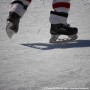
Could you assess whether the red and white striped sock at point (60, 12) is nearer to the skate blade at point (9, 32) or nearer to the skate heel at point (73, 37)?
the skate heel at point (73, 37)

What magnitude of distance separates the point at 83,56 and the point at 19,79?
626 millimetres

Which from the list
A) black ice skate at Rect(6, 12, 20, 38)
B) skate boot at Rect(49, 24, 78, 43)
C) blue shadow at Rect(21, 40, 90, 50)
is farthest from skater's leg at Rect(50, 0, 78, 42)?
black ice skate at Rect(6, 12, 20, 38)

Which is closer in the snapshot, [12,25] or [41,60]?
[41,60]

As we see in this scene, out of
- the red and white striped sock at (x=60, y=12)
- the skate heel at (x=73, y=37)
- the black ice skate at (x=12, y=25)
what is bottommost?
the skate heel at (x=73, y=37)

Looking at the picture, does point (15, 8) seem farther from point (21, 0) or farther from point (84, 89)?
point (84, 89)

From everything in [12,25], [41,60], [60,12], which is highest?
[60,12]

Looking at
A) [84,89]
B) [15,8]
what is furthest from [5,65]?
[15,8]

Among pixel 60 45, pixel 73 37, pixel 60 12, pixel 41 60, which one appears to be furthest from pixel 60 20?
pixel 41 60

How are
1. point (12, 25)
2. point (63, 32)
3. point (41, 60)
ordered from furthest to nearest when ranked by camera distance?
point (63, 32) → point (12, 25) → point (41, 60)

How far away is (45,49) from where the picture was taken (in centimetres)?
309

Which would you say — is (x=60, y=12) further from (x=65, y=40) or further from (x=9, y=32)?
(x=9, y=32)

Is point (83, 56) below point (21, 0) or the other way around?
below

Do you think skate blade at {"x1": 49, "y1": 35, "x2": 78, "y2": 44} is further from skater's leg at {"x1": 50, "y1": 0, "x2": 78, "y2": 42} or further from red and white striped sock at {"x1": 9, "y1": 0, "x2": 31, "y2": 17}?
red and white striped sock at {"x1": 9, "y1": 0, "x2": 31, "y2": 17}

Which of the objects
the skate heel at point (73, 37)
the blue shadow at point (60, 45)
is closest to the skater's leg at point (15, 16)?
the blue shadow at point (60, 45)
